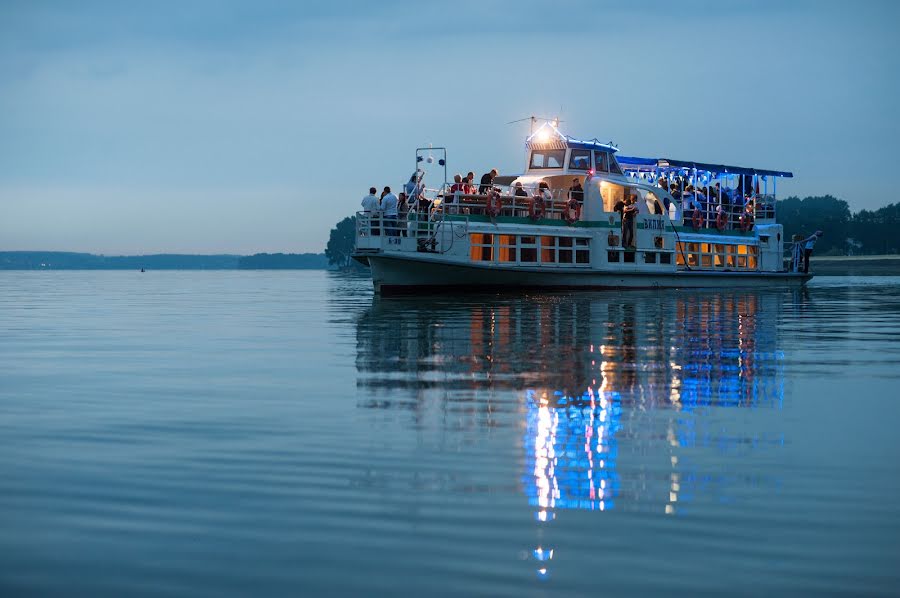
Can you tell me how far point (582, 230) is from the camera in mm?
47062

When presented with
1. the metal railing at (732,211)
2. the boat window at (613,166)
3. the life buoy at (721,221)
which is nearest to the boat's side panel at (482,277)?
the metal railing at (732,211)

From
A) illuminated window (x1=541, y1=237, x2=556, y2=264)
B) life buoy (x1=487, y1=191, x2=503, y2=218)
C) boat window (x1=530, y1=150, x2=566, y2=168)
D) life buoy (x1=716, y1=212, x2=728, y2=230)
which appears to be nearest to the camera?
life buoy (x1=487, y1=191, x2=503, y2=218)

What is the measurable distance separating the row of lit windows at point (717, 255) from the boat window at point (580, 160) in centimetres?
653

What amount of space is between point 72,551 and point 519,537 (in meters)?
2.32

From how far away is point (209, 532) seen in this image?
238 inches

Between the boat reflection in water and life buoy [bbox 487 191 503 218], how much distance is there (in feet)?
59.1

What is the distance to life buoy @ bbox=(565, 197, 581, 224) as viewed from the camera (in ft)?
154

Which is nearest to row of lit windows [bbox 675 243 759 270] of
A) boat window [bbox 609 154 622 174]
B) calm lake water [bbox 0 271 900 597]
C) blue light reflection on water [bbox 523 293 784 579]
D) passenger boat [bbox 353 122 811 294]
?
passenger boat [bbox 353 122 811 294]

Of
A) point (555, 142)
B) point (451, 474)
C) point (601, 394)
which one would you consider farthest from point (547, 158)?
point (451, 474)

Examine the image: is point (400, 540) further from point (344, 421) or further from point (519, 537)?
point (344, 421)

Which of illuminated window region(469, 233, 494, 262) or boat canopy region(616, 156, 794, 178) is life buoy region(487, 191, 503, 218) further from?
boat canopy region(616, 156, 794, 178)

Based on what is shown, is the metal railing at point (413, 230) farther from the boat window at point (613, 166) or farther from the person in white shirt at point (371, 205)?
the boat window at point (613, 166)

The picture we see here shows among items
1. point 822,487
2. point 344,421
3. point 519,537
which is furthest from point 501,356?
point 519,537

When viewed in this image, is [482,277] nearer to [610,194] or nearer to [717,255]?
[610,194]
